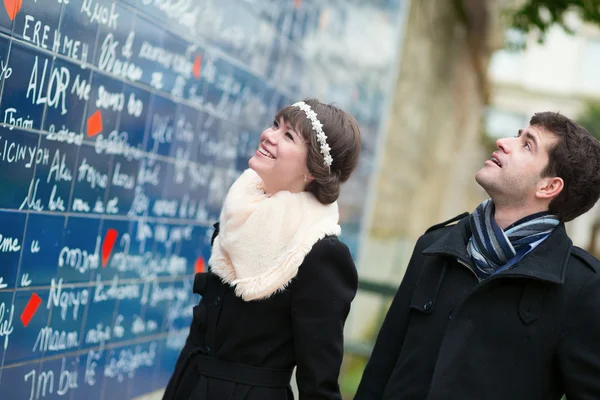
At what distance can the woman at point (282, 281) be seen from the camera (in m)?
2.89

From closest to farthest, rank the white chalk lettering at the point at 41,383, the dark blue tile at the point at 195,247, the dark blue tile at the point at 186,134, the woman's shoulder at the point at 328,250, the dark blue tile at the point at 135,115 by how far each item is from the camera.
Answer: the woman's shoulder at the point at 328,250
the white chalk lettering at the point at 41,383
the dark blue tile at the point at 135,115
the dark blue tile at the point at 186,134
the dark blue tile at the point at 195,247

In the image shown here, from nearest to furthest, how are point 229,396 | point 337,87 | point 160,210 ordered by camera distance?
point 229,396
point 160,210
point 337,87

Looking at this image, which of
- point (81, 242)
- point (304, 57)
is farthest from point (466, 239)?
point (304, 57)

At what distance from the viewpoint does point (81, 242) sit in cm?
371

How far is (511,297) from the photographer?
9.45 ft

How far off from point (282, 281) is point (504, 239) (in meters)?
0.71

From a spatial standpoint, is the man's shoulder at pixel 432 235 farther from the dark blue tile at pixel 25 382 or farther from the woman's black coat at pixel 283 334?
the dark blue tile at pixel 25 382

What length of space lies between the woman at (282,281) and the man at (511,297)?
0.25m

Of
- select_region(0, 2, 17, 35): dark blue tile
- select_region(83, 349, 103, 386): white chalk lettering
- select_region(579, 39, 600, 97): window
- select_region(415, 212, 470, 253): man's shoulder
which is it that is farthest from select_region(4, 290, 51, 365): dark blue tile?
select_region(579, 39, 600, 97): window

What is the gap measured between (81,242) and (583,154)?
195 cm

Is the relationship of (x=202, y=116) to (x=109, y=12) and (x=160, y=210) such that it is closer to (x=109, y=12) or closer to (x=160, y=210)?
(x=160, y=210)

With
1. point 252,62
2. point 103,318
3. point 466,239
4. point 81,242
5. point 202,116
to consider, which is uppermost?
point 252,62

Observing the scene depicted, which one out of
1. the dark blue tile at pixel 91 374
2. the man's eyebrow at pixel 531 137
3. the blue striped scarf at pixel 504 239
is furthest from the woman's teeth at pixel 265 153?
the dark blue tile at pixel 91 374

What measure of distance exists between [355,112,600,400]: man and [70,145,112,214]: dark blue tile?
1307mm
